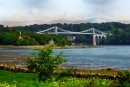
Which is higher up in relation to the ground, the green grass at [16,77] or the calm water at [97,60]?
the green grass at [16,77]

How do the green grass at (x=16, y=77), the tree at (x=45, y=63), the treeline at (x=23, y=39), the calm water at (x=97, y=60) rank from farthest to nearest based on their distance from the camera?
the treeline at (x=23, y=39), the calm water at (x=97, y=60), the green grass at (x=16, y=77), the tree at (x=45, y=63)

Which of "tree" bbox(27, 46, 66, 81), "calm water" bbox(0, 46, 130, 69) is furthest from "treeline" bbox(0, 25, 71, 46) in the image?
"tree" bbox(27, 46, 66, 81)

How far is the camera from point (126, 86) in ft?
50.8

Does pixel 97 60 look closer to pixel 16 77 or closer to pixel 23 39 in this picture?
pixel 16 77

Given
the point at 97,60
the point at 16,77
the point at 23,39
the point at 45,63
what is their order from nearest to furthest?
the point at 45,63, the point at 16,77, the point at 97,60, the point at 23,39

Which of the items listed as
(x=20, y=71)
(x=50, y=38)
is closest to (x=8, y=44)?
(x=50, y=38)

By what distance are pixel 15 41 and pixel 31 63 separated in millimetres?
157404

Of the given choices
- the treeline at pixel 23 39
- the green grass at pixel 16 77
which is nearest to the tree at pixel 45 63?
the green grass at pixel 16 77

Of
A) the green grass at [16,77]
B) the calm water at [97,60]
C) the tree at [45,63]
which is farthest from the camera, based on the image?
the calm water at [97,60]

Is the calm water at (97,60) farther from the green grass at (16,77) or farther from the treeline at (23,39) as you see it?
the treeline at (23,39)

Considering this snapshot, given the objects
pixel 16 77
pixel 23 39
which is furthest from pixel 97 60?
pixel 23 39

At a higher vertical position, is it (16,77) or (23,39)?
(16,77)

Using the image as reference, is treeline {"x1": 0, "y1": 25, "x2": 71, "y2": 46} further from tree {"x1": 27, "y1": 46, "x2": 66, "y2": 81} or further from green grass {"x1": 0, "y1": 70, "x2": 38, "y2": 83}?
tree {"x1": 27, "y1": 46, "x2": 66, "y2": 81}

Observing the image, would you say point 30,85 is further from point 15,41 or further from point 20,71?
point 15,41
